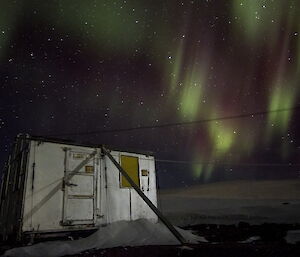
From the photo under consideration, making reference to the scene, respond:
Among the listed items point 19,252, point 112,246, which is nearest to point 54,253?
point 19,252

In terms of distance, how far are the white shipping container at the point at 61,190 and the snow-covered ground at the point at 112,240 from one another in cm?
105

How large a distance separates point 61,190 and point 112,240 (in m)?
2.52

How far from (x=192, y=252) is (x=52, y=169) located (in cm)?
554

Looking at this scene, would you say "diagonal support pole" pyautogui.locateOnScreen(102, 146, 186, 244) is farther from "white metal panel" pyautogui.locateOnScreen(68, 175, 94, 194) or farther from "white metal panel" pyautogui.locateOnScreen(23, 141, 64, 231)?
"white metal panel" pyautogui.locateOnScreen(23, 141, 64, 231)

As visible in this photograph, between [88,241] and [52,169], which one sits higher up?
[52,169]

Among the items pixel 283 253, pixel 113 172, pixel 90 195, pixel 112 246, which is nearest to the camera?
pixel 283 253

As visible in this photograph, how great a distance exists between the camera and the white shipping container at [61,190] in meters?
9.59

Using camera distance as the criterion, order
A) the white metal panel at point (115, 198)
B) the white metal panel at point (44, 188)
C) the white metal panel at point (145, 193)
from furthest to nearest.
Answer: the white metal panel at point (145, 193)
the white metal panel at point (115, 198)
the white metal panel at point (44, 188)

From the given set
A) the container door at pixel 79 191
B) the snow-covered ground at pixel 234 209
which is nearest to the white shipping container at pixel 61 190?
the container door at pixel 79 191

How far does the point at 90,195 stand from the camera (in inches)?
427

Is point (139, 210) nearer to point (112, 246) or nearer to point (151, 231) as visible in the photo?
point (151, 231)

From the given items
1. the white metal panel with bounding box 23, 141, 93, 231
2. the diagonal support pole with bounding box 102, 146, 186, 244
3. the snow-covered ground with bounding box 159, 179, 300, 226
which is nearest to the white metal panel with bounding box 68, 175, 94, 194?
→ the white metal panel with bounding box 23, 141, 93, 231

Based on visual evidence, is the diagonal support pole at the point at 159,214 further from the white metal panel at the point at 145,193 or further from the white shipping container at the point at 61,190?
the white metal panel at the point at 145,193

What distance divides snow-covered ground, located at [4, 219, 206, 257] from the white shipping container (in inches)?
41.3
